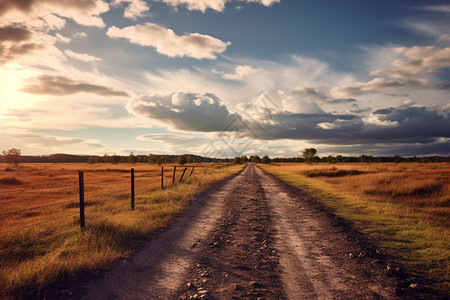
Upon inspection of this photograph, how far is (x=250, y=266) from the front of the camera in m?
5.80

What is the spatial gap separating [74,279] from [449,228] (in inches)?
486

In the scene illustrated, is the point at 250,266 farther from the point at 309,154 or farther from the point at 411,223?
the point at 309,154

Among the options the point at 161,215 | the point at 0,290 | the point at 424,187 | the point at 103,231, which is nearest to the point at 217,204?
the point at 161,215

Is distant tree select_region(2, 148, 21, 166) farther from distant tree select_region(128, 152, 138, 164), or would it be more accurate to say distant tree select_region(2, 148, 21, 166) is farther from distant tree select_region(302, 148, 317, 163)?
distant tree select_region(302, 148, 317, 163)

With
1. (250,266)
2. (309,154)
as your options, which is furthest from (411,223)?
(309,154)

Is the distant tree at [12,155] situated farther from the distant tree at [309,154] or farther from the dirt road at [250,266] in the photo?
the distant tree at [309,154]

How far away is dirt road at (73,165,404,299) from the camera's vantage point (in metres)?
4.66

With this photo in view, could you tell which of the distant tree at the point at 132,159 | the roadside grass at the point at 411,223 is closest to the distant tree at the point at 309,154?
the distant tree at the point at 132,159

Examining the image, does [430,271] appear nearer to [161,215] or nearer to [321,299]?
[321,299]

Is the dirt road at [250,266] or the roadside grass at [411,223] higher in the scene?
the dirt road at [250,266]

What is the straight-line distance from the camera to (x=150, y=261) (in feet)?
20.4

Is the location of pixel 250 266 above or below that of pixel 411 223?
above

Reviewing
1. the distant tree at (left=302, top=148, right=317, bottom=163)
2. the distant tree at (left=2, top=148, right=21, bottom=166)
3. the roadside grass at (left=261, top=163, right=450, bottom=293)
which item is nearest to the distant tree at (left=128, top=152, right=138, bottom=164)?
the distant tree at (left=2, top=148, right=21, bottom=166)

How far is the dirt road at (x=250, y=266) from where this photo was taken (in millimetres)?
4664
